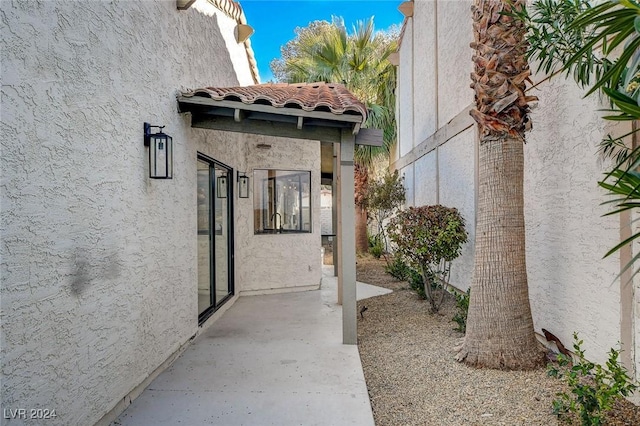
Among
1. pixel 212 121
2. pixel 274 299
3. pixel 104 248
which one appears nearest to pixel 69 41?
pixel 104 248

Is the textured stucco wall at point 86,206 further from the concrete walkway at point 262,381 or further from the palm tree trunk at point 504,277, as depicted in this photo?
the palm tree trunk at point 504,277

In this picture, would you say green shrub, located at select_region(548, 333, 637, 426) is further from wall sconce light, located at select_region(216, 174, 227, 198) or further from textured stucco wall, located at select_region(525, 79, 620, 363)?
wall sconce light, located at select_region(216, 174, 227, 198)

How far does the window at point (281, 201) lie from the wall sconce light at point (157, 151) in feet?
17.0

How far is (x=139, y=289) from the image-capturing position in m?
4.45

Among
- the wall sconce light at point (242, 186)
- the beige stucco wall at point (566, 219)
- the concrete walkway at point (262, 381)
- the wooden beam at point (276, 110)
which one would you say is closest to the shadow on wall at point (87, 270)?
the concrete walkway at point (262, 381)

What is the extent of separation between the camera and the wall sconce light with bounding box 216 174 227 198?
26.2 ft

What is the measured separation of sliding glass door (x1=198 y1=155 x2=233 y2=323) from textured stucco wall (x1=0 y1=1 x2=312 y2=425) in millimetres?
1255

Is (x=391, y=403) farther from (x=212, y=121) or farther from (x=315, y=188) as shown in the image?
(x=315, y=188)

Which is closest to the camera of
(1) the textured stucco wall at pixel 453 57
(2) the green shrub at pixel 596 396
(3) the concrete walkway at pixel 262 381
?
(2) the green shrub at pixel 596 396

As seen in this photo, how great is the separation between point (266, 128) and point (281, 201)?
4.39 metres

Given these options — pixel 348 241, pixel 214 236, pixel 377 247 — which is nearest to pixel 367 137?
pixel 348 241

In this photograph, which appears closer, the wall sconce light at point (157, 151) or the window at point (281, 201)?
the wall sconce light at point (157, 151)

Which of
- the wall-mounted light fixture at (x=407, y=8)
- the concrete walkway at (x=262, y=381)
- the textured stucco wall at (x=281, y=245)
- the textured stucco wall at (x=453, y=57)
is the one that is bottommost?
the concrete walkway at (x=262, y=381)

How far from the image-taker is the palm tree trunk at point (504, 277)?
511 centimetres
